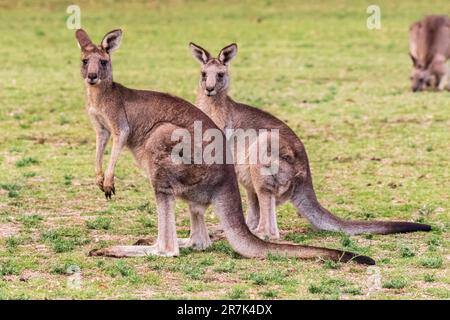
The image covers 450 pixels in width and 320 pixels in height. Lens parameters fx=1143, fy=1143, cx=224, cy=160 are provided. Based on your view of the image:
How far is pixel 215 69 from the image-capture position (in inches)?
342

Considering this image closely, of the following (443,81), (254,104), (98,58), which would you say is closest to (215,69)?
(98,58)

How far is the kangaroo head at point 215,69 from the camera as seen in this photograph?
8.64 metres

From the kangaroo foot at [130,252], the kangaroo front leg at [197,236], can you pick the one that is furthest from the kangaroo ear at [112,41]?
the kangaroo foot at [130,252]

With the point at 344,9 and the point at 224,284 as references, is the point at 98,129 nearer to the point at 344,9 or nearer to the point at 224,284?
the point at 224,284

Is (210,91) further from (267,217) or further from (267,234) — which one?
(267,234)

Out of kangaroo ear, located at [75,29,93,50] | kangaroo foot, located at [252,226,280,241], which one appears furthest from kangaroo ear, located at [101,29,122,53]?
kangaroo foot, located at [252,226,280,241]

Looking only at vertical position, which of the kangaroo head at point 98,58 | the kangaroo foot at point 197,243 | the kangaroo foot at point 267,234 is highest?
the kangaroo head at point 98,58

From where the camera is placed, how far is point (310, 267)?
23.9 ft

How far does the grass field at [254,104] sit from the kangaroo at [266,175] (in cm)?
13

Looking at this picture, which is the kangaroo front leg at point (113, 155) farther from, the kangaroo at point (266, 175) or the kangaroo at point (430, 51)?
the kangaroo at point (430, 51)

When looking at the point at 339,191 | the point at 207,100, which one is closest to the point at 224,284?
the point at 207,100

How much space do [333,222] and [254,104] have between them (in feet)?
23.9

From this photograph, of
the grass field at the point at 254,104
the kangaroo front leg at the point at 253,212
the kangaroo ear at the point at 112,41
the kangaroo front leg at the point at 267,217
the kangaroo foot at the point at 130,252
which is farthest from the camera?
the kangaroo front leg at the point at 253,212

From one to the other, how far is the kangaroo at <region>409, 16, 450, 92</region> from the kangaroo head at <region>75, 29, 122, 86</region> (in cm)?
983
